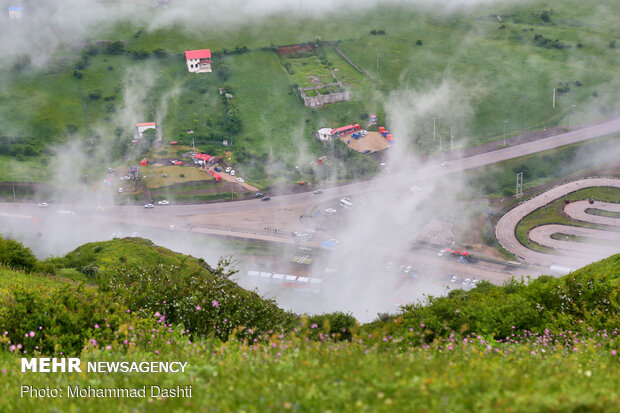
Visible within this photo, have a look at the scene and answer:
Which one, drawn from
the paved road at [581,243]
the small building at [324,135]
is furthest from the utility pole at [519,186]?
the small building at [324,135]

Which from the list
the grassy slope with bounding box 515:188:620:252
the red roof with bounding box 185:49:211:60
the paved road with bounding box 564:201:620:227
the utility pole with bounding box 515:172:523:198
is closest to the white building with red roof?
the red roof with bounding box 185:49:211:60

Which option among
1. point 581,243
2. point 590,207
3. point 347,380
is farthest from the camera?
point 590,207

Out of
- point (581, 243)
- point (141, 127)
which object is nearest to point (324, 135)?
point (141, 127)

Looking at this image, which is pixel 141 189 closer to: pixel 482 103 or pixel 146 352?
pixel 482 103

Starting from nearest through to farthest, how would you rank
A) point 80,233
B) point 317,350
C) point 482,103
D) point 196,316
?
point 317,350
point 196,316
point 80,233
point 482,103

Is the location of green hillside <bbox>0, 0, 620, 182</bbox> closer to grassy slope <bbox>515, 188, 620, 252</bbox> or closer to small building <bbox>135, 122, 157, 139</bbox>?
small building <bbox>135, 122, 157, 139</bbox>

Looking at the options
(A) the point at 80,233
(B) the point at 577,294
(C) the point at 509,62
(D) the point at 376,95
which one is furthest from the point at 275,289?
(C) the point at 509,62

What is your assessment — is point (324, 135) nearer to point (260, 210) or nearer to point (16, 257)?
point (260, 210)

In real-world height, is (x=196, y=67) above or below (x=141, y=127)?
above
